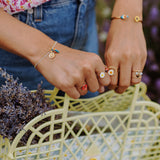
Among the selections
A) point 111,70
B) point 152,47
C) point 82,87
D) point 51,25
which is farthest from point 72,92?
point 152,47

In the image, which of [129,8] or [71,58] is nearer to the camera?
[71,58]

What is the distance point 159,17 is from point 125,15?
1.21 meters

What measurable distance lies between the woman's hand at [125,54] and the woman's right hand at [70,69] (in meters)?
0.08

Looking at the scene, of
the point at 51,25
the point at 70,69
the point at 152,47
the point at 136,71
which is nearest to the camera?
the point at 70,69

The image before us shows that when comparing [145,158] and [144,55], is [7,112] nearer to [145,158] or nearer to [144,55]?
[144,55]

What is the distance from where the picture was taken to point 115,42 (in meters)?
0.66

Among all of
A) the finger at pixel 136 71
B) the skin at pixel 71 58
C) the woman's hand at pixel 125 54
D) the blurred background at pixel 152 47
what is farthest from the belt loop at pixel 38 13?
the blurred background at pixel 152 47

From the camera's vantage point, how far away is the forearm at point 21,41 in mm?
561

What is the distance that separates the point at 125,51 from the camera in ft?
2.07

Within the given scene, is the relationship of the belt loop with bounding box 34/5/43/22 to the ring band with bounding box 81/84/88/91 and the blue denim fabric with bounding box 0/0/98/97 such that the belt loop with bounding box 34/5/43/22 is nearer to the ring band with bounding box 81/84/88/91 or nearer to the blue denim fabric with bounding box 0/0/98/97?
the blue denim fabric with bounding box 0/0/98/97

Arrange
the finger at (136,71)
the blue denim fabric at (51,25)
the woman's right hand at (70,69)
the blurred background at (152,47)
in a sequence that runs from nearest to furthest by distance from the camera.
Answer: the woman's right hand at (70,69) < the finger at (136,71) < the blue denim fabric at (51,25) < the blurred background at (152,47)

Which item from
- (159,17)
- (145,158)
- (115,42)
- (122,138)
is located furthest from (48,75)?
(159,17)

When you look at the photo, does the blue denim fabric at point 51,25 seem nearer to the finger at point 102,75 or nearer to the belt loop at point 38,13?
the belt loop at point 38,13

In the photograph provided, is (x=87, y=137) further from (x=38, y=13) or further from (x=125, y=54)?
(x=38, y=13)
